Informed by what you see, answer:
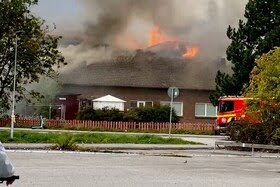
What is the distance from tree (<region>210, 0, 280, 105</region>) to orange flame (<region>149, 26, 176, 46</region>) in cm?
496

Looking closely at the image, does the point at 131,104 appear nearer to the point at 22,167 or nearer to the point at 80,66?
the point at 80,66

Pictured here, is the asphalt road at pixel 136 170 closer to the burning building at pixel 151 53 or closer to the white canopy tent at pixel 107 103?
the burning building at pixel 151 53

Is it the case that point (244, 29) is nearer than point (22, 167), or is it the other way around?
point (22, 167)

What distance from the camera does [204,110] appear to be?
6088 cm

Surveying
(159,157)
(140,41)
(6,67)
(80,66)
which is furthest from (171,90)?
(80,66)

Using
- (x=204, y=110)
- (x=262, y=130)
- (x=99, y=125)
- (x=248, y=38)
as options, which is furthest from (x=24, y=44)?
(x=204, y=110)

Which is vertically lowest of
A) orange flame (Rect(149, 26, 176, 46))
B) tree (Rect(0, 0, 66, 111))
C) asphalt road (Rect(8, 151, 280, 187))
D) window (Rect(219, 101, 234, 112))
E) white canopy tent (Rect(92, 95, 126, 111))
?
asphalt road (Rect(8, 151, 280, 187))

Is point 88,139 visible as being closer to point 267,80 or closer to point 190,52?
point 267,80

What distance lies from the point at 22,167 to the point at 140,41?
110ft

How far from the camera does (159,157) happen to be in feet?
73.9

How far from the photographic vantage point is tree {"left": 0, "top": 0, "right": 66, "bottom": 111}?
32.1 m

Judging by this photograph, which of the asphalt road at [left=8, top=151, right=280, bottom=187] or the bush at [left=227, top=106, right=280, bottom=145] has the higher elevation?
the bush at [left=227, top=106, right=280, bottom=145]

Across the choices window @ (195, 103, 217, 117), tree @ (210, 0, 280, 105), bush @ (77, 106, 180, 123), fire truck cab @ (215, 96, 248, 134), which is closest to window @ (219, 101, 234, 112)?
fire truck cab @ (215, 96, 248, 134)

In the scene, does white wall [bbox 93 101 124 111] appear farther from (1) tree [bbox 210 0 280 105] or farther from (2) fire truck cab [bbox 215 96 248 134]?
(2) fire truck cab [bbox 215 96 248 134]
